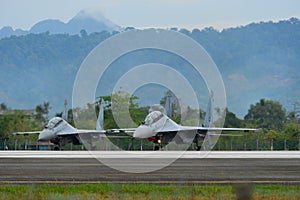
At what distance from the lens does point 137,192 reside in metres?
21.2

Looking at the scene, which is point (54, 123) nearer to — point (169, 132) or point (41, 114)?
point (169, 132)

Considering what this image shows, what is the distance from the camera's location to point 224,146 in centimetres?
9244

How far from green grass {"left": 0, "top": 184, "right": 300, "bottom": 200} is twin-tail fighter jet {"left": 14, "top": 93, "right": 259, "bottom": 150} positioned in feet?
172

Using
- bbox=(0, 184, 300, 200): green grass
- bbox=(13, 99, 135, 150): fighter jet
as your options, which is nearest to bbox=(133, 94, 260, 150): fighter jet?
bbox=(13, 99, 135, 150): fighter jet

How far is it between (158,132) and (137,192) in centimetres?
5608

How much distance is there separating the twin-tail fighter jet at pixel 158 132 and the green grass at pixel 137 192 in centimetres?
5253

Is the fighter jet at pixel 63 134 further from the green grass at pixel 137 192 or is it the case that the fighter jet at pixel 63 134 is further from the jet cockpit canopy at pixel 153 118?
the green grass at pixel 137 192

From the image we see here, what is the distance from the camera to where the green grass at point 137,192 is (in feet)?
64.4

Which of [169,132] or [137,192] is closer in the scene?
[137,192]

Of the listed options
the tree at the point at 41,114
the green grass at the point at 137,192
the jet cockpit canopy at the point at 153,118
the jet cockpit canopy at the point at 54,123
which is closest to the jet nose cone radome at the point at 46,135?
the jet cockpit canopy at the point at 54,123

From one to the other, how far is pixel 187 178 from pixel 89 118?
11846 cm

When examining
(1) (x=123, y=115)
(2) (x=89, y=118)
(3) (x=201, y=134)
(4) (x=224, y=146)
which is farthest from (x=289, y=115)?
(3) (x=201, y=134)

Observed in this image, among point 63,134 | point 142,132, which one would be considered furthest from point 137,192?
point 63,134

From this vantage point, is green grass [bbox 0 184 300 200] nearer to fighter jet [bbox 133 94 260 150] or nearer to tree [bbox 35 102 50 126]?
fighter jet [bbox 133 94 260 150]
